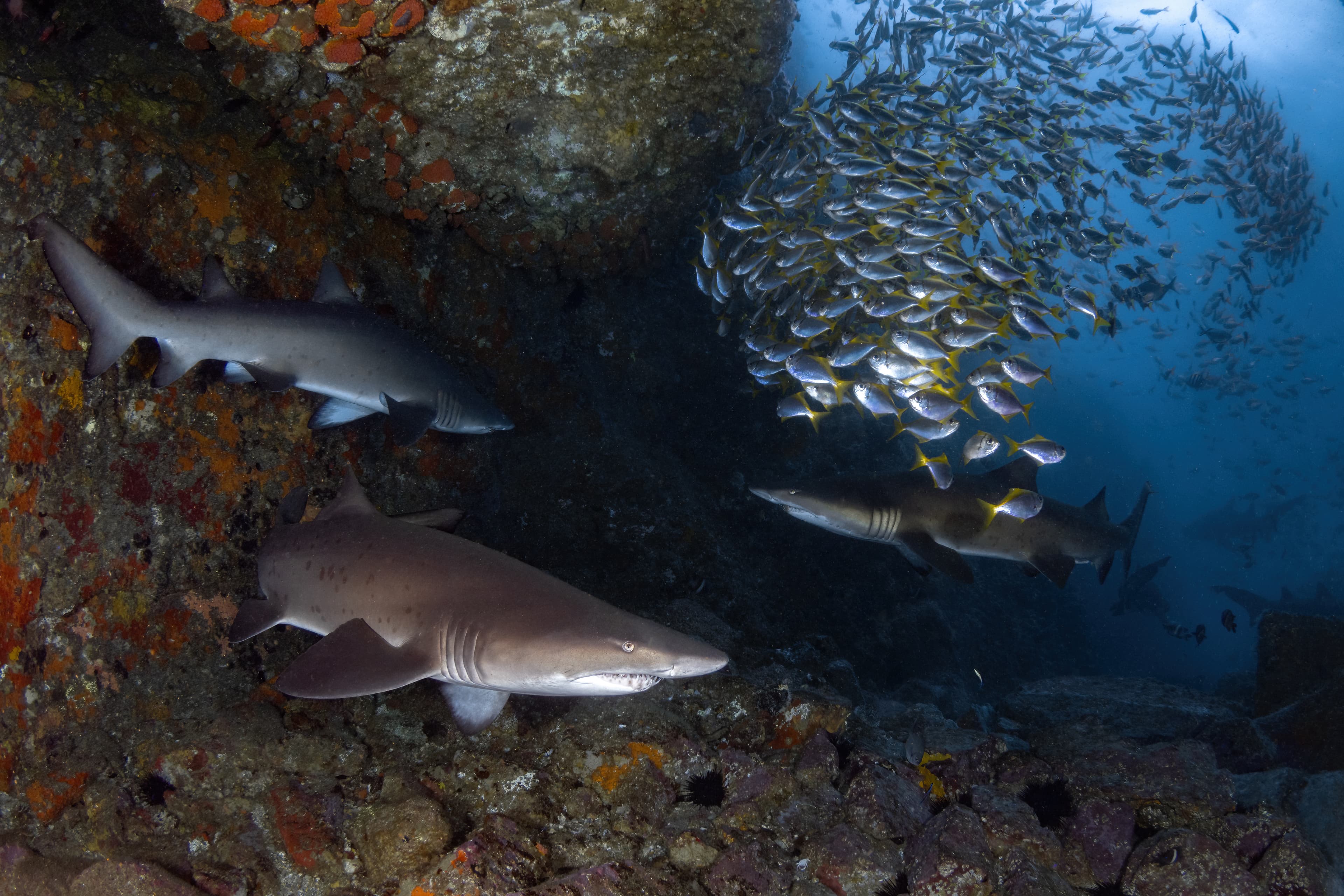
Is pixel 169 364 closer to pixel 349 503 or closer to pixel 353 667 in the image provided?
pixel 349 503

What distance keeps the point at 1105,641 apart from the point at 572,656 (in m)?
25.9

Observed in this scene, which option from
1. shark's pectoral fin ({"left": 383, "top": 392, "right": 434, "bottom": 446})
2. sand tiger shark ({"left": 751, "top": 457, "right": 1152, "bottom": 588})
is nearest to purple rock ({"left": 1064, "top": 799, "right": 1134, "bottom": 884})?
sand tiger shark ({"left": 751, "top": 457, "right": 1152, "bottom": 588})

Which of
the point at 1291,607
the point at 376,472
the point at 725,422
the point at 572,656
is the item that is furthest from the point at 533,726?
the point at 1291,607

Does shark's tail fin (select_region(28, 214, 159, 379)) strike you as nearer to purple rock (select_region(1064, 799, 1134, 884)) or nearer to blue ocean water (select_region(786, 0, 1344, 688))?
purple rock (select_region(1064, 799, 1134, 884))

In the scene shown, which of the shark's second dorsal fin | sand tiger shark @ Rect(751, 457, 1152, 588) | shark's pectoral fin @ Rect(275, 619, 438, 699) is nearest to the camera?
shark's pectoral fin @ Rect(275, 619, 438, 699)

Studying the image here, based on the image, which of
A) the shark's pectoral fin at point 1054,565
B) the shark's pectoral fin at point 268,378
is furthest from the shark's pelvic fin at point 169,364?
the shark's pectoral fin at point 1054,565

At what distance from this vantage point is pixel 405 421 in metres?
3.75

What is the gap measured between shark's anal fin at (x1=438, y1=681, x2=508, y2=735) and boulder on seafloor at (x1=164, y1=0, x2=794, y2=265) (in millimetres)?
4049

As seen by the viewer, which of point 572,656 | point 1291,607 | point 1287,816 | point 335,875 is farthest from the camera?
point 1291,607

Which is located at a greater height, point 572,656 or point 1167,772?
point 572,656

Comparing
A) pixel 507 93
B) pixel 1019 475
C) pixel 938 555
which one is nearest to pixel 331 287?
pixel 507 93

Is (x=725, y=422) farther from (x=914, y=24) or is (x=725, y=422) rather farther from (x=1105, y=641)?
(x=1105, y=641)

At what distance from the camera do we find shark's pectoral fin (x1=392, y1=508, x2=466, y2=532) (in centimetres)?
322

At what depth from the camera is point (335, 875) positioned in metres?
2.43
